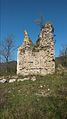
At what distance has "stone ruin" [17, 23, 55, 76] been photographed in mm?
19219

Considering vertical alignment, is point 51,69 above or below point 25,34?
below

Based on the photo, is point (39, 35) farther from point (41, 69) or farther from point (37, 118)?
point (37, 118)

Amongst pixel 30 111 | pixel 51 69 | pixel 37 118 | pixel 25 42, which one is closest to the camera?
pixel 37 118

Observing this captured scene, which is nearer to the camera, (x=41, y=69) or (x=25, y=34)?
(x=41, y=69)

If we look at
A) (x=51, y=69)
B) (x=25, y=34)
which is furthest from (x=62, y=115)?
(x=25, y=34)

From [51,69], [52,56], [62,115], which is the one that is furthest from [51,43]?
[62,115]

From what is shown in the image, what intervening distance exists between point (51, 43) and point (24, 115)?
1431 cm

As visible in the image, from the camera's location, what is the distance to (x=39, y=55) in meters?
19.4

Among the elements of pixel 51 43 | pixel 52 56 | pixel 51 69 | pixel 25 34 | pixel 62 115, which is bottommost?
pixel 62 115

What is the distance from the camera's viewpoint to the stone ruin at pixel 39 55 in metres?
19.2

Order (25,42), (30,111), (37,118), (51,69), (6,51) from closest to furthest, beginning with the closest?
(37,118) → (30,111) → (51,69) → (25,42) → (6,51)

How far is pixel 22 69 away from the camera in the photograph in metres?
20.0

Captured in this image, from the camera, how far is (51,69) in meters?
19.2

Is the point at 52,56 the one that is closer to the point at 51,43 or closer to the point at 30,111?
the point at 51,43
